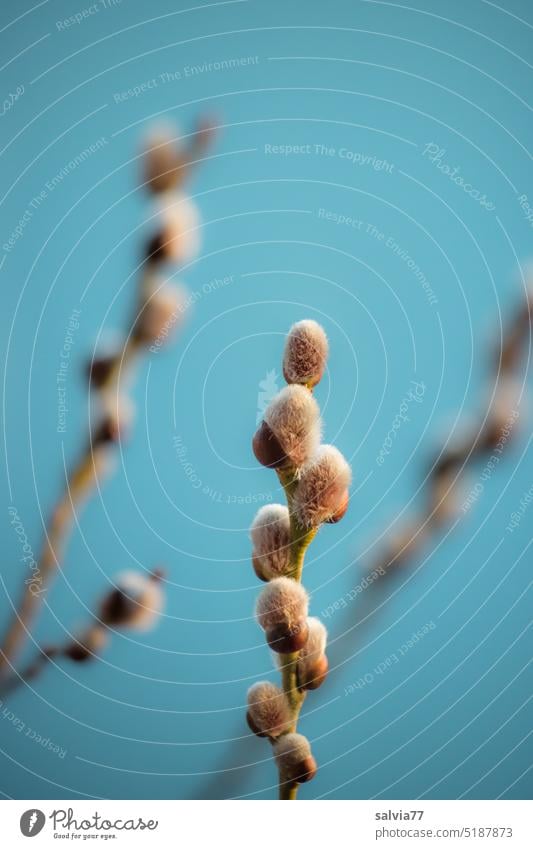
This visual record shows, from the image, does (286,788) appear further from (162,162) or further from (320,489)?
(162,162)

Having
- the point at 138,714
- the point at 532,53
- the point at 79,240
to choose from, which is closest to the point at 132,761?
the point at 138,714

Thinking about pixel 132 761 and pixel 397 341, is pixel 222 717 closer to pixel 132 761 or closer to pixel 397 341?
pixel 132 761

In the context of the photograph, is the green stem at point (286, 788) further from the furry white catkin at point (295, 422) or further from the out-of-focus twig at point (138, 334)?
the out-of-focus twig at point (138, 334)

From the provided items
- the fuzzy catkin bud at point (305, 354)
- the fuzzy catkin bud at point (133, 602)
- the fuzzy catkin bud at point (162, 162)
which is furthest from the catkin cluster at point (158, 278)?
the fuzzy catkin bud at point (305, 354)

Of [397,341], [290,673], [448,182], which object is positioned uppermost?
[448,182]

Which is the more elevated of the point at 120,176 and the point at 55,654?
the point at 120,176

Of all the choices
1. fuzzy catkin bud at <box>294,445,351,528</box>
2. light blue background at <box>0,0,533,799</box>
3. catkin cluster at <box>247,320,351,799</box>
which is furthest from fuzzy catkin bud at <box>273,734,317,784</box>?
light blue background at <box>0,0,533,799</box>

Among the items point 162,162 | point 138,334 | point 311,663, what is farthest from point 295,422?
point 162,162
